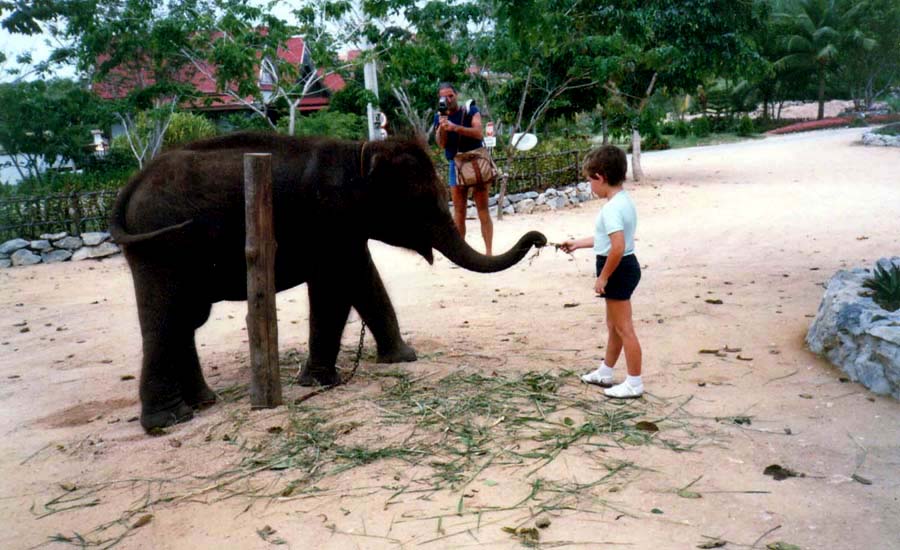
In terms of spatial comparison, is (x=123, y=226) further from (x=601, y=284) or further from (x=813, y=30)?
(x=813, y=30)

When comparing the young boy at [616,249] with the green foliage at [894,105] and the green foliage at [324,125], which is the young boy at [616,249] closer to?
the green foliage at [324,125]

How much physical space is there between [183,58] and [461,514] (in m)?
14.5

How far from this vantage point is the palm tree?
1547 inches

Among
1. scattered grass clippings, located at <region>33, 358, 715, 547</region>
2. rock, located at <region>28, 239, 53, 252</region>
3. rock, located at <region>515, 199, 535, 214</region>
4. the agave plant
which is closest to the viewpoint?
scattered grass clippings, located at <region>33, 358, 715, 547</region>

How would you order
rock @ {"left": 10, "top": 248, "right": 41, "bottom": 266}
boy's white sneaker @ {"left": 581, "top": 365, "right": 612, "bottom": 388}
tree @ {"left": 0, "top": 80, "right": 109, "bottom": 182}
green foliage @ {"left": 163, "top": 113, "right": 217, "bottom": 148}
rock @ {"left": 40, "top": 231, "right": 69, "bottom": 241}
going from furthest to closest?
green foliage @ {"left": 163, "top": 113, "right": 217, "bottom": 148}, tree @ {"left": 0, "top": 80, "right": 109, "bottom": 182}, rock @ {"left": 40, "top": 231, "right": 69, "bottom": 241}, rock @ {"left": 10, "top": 248, "right": 41, "bottom": 266}, boy's white sneaker @ {"left": 581, "top": 365, "right": 612, "bottom": 388}

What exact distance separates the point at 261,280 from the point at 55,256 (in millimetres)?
9628

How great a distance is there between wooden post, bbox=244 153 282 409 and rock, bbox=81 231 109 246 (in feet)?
30.7

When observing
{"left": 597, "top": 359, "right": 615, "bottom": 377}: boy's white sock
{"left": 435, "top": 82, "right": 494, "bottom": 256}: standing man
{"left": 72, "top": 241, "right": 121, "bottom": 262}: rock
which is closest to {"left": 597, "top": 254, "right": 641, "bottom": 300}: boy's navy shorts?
{"left": 597, "top": 359, "right": 615, "bottom": 377}: boy's white sock

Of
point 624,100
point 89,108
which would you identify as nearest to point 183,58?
point 89,108

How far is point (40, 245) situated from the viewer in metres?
13.1

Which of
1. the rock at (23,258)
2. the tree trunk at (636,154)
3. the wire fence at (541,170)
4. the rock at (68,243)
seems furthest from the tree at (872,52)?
the rock at (23,258)

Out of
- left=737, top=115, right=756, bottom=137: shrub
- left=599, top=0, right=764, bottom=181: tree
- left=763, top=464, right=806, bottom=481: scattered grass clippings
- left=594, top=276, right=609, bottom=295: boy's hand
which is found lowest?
left=763, top=464, right=806, bottom=481: scattered grass clippings

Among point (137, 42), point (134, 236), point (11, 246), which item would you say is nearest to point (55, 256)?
point (11, 246)

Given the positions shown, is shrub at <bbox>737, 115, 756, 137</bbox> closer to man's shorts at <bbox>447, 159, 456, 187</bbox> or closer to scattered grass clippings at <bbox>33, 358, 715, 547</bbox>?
man's shorts at <bbox>447, 159, 456, 187</bbox>
